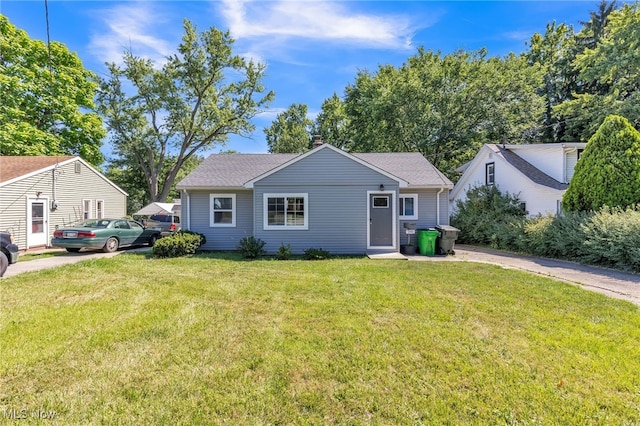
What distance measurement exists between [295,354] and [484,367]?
82.6 inches

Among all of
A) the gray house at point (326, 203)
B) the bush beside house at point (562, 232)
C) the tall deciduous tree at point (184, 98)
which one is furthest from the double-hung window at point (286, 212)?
the tall deciduous tree at point (184, 98)

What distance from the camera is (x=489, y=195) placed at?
52.1 ft

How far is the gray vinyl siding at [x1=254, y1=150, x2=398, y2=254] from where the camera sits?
10945 millimetres

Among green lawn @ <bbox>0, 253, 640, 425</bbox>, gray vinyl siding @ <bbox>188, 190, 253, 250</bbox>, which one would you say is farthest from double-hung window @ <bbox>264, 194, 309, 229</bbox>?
green lawn @ <bbox>0, 253, 640, 425</bbox>

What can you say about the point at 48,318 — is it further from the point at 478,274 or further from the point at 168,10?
the point at 478,274

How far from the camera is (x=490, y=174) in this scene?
17.5 metres

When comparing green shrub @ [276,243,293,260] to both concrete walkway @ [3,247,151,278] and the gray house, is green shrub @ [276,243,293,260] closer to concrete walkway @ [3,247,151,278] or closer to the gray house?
the gray house

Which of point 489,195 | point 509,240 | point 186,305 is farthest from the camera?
point 489,195

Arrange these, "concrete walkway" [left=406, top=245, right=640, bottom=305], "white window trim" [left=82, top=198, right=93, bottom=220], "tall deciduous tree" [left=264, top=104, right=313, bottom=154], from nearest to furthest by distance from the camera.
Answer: "concrete walkway" [left=406, top=245, right=640, bottom=305] → "white window trim" [left=82, top=198, right=93, bottom=220] → "tall deciduous tree" [left=264, top=104, right=313, bottom=154]

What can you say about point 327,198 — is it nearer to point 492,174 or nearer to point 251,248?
point 251,248

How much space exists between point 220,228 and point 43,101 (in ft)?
62.3

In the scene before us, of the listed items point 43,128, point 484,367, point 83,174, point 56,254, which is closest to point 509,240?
point 484,367

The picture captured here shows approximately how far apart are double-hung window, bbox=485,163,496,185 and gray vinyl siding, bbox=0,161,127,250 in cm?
2266

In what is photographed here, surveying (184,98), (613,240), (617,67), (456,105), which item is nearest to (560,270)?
(613,240)
